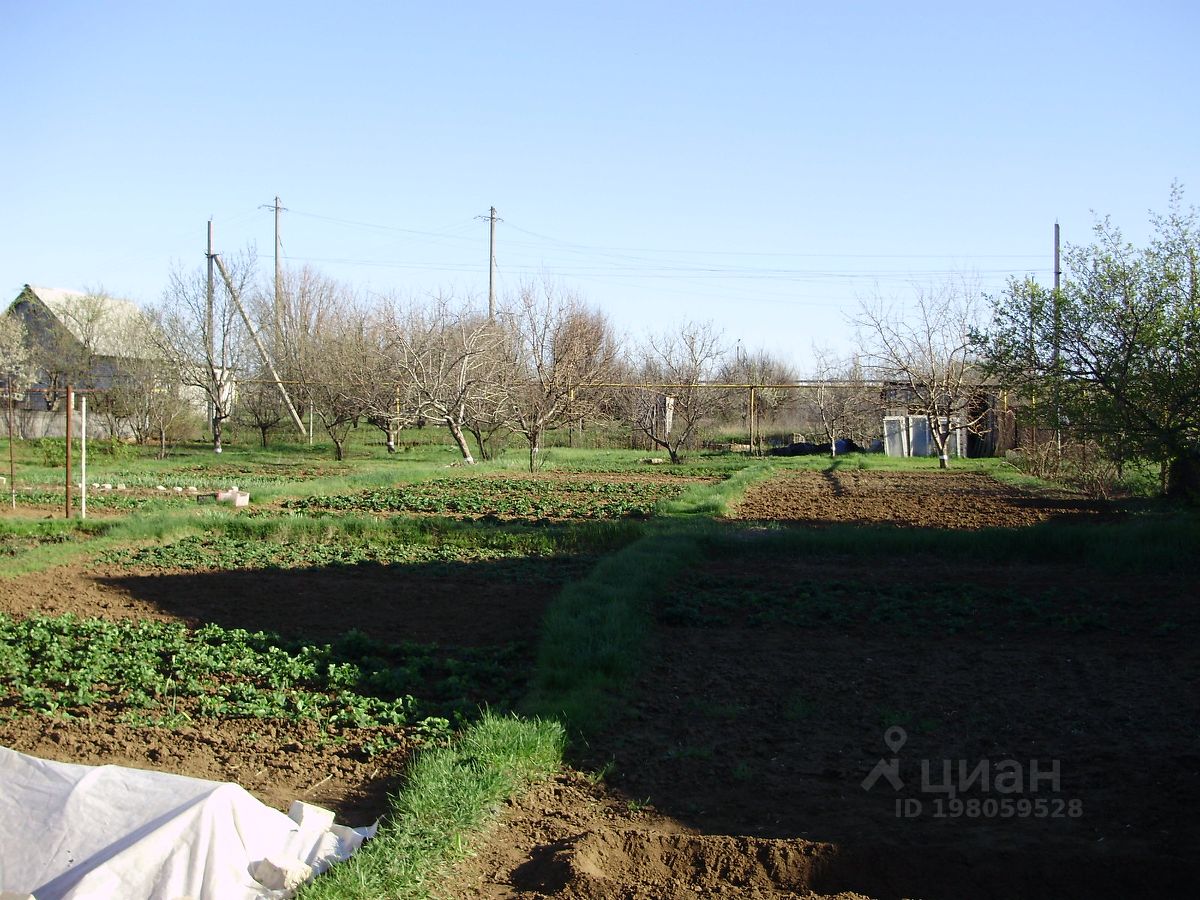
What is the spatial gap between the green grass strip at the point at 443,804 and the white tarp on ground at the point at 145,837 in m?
0.16

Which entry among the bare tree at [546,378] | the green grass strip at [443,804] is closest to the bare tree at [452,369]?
the bare tree at [546,378]

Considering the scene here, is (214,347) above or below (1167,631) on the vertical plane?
above

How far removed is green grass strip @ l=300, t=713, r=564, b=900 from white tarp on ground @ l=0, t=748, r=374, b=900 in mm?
165

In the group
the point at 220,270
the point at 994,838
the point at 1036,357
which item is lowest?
the point at 994,838

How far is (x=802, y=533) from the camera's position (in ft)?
39.4

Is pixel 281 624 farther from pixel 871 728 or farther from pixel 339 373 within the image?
pixel 339 373

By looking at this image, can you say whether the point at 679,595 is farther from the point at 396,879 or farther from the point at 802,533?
the point at 396,879

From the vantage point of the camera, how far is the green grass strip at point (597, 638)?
593cm

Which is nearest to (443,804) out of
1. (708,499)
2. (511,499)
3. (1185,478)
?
(708,499)

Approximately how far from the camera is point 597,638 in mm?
7152

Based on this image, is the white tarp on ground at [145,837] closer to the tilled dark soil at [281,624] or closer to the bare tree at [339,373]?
the tilled dark soil at [281,624]

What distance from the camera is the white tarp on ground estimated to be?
3.35 m

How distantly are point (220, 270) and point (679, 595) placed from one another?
30.5 m

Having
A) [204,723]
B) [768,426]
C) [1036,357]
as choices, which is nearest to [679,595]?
[204,723]
